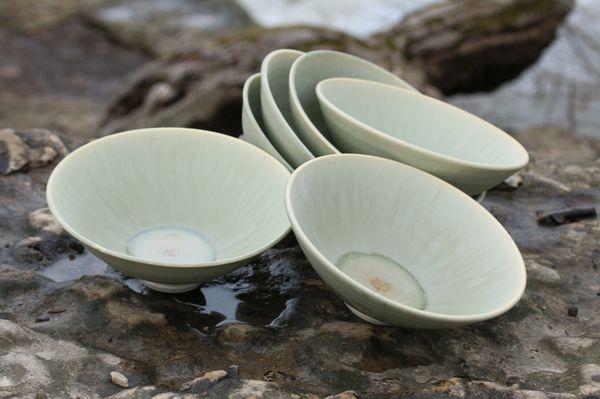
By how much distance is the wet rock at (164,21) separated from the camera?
774 centimetres

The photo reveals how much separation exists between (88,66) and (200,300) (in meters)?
6.02

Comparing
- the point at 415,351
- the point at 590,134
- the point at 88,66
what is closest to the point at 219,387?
the point at 415,351

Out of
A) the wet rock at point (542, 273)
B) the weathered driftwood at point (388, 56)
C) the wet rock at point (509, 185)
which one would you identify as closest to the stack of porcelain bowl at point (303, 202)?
the wet rock at point (542, 273)

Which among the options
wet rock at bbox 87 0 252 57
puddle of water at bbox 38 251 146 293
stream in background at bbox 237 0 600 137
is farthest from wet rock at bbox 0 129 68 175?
wet rock at bbox 87 0 252 57

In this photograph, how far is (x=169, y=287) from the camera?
195 centimetres

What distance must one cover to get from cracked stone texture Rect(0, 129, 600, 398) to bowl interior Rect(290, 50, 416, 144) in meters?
0.44

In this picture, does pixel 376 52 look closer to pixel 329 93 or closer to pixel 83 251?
pixel 329 93

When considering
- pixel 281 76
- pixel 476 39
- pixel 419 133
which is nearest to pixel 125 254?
pixel 281 76

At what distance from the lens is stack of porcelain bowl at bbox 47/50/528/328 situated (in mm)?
1829

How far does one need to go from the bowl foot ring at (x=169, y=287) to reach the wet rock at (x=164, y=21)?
5.86 m

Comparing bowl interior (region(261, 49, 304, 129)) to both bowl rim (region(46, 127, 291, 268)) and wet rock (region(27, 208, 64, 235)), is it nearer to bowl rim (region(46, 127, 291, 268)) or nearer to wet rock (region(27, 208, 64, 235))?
bowl rim (region(46, 127, 291, 268))

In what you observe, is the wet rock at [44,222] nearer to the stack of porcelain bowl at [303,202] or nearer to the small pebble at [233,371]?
the stack of porcelain bowl at [303,202]

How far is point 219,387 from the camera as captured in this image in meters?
1.62

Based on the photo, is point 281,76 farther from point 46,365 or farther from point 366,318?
point 46,365
